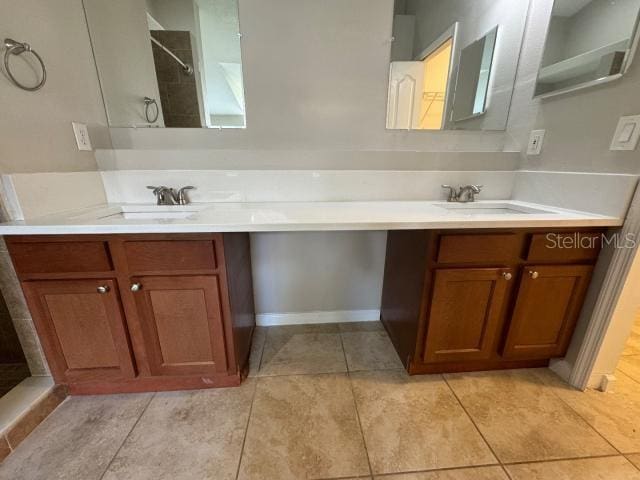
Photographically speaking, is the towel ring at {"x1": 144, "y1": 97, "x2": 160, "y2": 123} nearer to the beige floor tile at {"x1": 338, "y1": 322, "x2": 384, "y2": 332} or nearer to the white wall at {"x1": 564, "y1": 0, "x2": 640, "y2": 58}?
the beige floor tile at {"x1": 338, "y1": 322, "x2": 384, "y2": 332}

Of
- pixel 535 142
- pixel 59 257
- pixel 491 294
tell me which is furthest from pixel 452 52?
pixel 59 257

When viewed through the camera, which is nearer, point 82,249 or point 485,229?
point 82,249

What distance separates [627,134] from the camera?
38.0 inches

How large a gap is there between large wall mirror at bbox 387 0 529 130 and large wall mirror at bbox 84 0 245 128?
34.6 inches

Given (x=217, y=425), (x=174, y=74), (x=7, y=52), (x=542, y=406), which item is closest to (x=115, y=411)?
(x=217, y=425)

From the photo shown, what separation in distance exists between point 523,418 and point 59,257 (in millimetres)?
1970

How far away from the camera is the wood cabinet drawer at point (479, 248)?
3.37 ft

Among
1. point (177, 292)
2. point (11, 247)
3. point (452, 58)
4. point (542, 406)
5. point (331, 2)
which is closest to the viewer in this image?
point (11, 247)

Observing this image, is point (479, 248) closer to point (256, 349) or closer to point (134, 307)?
point (256, 349)

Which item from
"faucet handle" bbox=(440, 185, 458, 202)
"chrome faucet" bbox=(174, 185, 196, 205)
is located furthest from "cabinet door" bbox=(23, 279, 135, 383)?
"faucet handle" bbox=(440, 185, 458, 202)

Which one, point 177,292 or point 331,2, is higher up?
point 331,2

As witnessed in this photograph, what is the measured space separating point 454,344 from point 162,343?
1339mm

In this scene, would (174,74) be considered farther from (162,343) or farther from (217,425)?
(217,425)

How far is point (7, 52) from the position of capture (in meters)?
0.90
